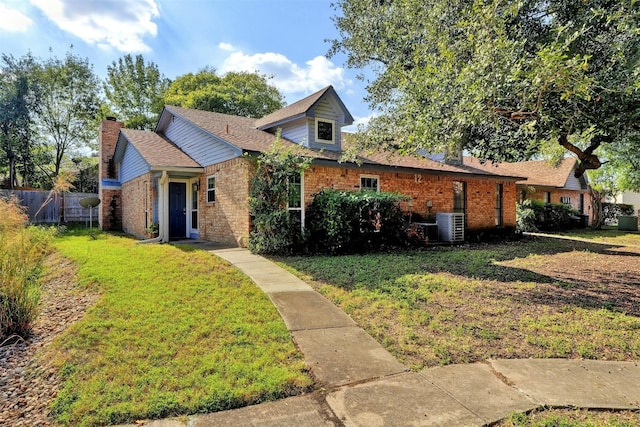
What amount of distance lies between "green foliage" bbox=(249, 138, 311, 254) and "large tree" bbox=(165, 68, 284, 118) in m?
19.1

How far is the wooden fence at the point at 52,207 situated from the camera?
61.7 ft

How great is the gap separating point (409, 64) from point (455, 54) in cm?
275

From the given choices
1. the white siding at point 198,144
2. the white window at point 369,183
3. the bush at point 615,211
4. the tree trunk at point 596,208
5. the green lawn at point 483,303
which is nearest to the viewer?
the green lawn at point 483,303

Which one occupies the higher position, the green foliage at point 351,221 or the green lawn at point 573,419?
A: the green foliage at point 351,221

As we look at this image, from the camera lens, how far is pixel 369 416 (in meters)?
2.74

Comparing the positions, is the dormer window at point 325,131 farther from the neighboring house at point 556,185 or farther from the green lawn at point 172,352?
the neighboring house at point 556,185

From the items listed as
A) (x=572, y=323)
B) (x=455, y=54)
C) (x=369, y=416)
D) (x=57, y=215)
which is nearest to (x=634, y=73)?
(x=455, y=54)

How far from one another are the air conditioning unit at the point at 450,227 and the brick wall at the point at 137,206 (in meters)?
10.7

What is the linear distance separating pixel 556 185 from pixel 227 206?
856 inches

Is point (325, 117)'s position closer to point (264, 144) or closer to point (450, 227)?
point (264, 144)

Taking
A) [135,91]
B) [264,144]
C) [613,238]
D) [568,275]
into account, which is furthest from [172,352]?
[135,91]

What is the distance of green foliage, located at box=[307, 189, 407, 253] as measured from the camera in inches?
380

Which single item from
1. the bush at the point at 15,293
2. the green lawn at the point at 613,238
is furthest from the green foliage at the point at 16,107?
the green lawn at the point at 613,238

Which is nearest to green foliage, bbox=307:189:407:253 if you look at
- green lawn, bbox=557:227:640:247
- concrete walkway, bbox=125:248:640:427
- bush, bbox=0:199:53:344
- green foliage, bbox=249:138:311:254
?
green foliage, bbox=249:138:311:254
